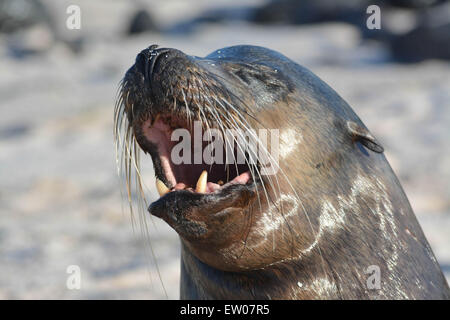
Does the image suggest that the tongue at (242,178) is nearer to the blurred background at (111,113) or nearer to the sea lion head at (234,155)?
the sea lion head at (234,155)

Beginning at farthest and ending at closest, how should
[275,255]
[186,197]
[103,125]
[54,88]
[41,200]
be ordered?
[54,88] → [103,125] → [41,200] → [275,255] → [186,197]

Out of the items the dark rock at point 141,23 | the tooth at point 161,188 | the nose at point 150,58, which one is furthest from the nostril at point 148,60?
the dark rock at point 141,23

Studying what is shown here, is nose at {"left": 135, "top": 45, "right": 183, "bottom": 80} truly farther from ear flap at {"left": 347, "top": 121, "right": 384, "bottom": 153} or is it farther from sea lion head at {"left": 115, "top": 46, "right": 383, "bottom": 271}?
ear flap at {"left": 347, "top": 121, "right": 384, "bottom": 153}

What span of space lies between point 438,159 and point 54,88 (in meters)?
7.77

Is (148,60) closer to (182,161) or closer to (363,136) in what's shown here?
(182,161)

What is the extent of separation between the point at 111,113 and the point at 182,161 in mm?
7370

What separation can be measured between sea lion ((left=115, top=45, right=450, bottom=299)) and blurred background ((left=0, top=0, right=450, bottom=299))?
366mm

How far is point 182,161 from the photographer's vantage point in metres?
3.13

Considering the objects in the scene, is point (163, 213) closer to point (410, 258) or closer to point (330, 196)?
point (330, 196)

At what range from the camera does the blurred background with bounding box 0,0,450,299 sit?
6039mm

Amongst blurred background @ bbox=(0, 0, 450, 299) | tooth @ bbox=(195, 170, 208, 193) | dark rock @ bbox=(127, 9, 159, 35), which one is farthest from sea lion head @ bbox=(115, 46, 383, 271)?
dark rock @ bbox=(127, 9, 159, 35)

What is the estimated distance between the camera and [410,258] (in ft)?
10.9

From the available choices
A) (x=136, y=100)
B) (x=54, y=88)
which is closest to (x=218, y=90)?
(x=136, y=100)

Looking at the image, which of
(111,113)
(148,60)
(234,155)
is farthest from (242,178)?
(111,113)
